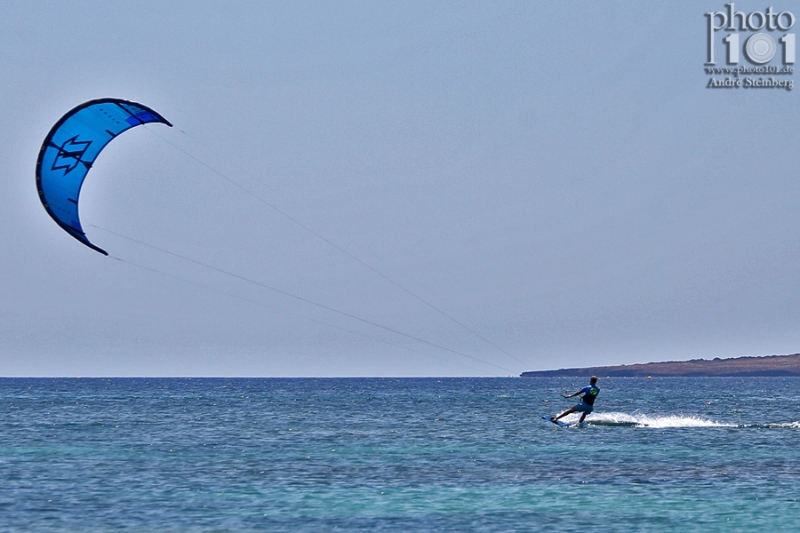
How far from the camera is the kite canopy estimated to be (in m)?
28.5

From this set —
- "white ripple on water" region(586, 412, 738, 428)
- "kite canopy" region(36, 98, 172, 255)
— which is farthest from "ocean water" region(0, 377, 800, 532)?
"kite canopy" region(36, 98, 172, 255)

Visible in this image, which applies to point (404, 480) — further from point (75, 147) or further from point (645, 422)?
point (645, 422)

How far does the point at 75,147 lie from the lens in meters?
29.7

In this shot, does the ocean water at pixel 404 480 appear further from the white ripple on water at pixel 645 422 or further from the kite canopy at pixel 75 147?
the kite canopy at pixel 75 147

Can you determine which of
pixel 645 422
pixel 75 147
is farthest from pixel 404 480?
pixel 645 422

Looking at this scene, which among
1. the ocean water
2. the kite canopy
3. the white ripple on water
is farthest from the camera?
the white ripple on water

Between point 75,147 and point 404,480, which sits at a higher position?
point 75,147

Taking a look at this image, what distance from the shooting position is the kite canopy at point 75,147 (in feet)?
93.5

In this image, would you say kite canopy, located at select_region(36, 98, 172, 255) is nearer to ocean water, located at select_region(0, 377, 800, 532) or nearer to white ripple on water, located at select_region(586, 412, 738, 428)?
ocean water, located at select_region(0, 377, 800, 532)

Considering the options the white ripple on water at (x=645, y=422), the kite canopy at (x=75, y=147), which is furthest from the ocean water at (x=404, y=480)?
the kite canopy at (x=75, y=147)

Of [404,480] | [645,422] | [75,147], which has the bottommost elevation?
[404,480]

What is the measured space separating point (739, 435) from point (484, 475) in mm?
18295

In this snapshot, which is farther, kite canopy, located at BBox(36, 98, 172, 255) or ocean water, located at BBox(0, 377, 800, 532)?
kite canopy, located at BBox(36, 98, 172, 255)

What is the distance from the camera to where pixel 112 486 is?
25703 mm
